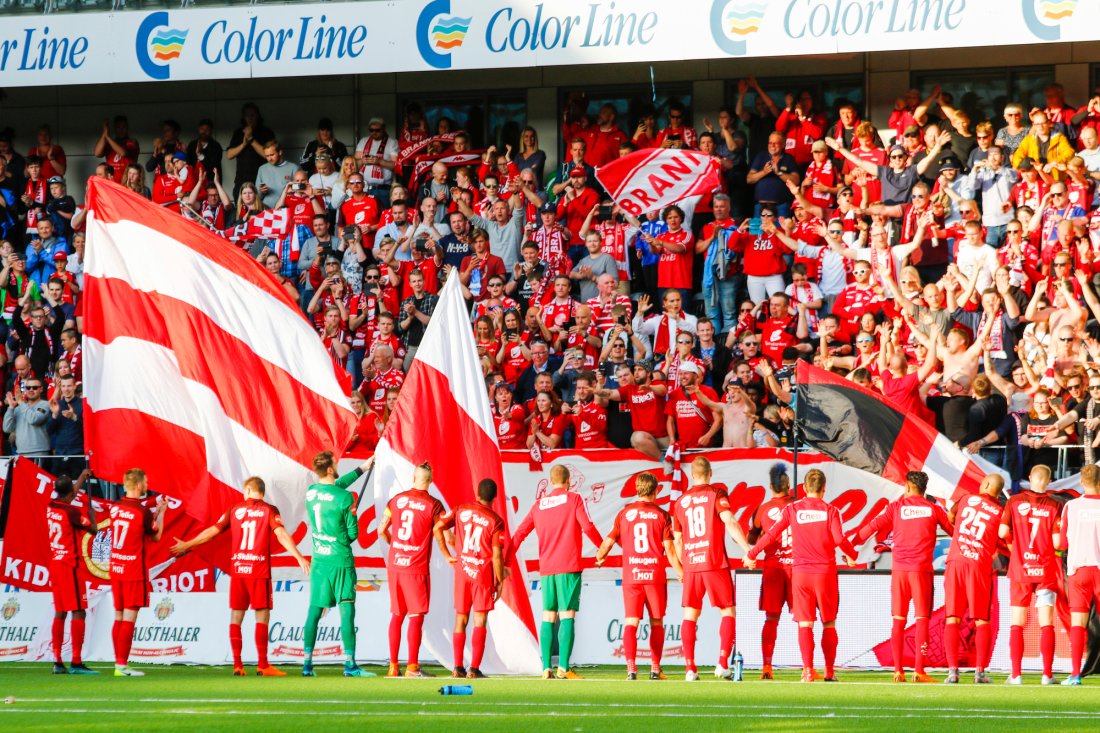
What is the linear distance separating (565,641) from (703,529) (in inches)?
60.8

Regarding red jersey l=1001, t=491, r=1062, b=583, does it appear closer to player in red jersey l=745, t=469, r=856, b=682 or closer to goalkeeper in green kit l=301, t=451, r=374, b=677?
player in red jersey l=745, t=469, r=856, b=682

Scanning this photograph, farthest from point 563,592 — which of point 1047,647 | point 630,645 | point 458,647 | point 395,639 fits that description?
point 1047,647

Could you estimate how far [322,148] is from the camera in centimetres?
2548

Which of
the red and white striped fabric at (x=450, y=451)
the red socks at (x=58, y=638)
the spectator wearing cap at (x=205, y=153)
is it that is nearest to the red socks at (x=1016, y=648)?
the red and white striped fabric at (x=450, y=451)

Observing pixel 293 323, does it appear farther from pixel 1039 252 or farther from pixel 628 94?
pixel 628 94

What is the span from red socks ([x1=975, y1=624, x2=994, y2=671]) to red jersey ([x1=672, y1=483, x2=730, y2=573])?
2212mm

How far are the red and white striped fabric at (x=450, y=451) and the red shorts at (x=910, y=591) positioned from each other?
3215 millimetres

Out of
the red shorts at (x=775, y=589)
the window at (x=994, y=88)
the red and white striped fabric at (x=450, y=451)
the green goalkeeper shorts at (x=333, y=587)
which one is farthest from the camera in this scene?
the window at (x=994, y=88)

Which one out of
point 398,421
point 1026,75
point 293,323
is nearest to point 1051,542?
point 398,421

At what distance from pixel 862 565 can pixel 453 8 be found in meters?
10.4

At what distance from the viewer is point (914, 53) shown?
24531 mm

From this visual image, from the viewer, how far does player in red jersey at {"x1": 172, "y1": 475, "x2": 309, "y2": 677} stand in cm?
1488

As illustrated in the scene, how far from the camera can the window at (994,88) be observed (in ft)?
78.7

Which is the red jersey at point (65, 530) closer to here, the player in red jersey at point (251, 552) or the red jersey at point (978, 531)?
the player in red jersey at point (251, 552)
